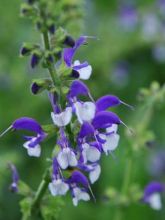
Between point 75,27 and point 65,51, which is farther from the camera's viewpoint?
point 75,27

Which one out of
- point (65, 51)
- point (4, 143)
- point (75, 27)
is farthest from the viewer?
point (4, 143)

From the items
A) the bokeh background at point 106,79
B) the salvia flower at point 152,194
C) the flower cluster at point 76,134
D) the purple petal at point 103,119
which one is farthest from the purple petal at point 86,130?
the bokeh background at point 106,79

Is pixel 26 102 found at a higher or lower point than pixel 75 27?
lower

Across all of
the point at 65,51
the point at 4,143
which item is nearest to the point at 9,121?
the point at 4,143

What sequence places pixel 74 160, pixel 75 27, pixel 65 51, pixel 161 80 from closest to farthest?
1. pixel 74 160
2. pixel 65 51
3. pixel 75 27
4. pixel 161 80

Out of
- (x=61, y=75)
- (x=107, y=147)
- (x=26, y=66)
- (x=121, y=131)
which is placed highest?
(x=61, y=75)

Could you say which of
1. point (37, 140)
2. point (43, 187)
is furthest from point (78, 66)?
point (43, 187)

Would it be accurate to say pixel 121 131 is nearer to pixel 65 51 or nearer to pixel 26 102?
pixel 26 102
